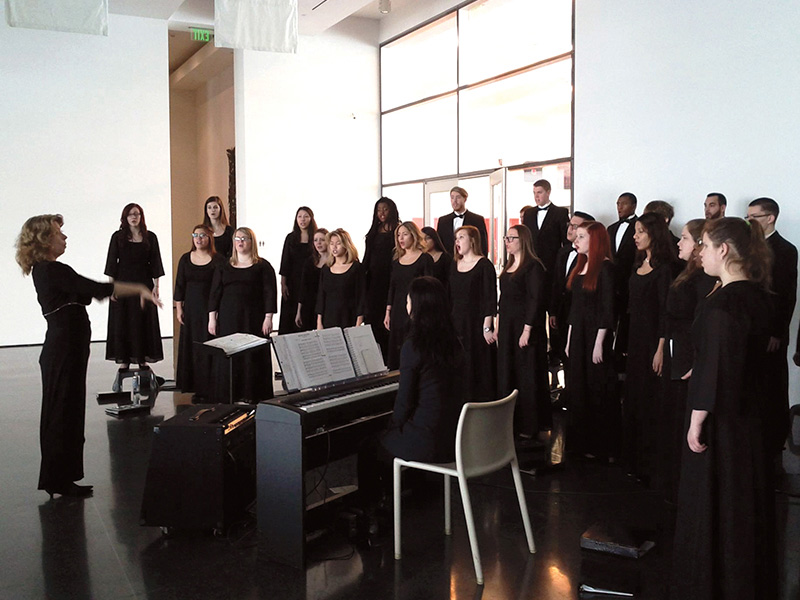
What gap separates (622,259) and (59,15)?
5.24m

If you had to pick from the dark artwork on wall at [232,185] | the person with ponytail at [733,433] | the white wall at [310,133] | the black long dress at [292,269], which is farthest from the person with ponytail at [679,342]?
the dark artwork on wall at [232,185]

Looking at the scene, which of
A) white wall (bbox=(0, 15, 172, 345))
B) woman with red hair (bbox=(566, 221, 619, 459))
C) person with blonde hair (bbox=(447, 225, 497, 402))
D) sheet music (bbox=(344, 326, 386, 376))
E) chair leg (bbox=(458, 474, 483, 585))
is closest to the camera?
chair leg (bbox=(458, 474, 483, 585))

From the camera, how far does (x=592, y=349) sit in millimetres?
5012

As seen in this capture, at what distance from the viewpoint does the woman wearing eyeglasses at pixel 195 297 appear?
6617 millimetres

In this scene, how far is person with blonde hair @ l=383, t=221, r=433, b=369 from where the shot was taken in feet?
20.0

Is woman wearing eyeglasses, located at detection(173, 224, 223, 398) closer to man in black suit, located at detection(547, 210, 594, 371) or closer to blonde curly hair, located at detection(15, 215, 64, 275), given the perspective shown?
blonde curly hair, located at detection(15, 215, 64, 275)

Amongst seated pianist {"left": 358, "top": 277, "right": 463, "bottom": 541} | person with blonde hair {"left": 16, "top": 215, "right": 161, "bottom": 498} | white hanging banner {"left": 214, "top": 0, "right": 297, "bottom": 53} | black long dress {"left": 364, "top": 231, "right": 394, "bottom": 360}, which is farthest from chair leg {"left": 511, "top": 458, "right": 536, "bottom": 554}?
white hanging banner {"left": 214, "top": 0, "right": 297, "bottom": 53}

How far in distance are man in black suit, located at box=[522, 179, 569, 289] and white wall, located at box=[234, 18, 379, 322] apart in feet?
17.9

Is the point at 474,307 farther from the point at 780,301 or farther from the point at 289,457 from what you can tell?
the point at 289,457

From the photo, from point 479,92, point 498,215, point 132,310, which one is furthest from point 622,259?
point 479,92

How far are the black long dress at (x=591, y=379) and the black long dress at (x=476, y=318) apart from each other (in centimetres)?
66

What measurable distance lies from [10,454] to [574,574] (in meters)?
3.92

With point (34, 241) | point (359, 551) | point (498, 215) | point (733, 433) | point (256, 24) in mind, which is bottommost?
point (359, 551)

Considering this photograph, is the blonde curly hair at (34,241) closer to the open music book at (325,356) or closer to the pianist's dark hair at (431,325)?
the open music book at (325,356)
